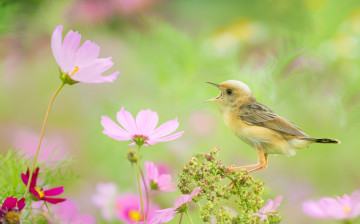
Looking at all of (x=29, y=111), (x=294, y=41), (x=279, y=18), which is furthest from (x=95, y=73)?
(x=279, y=18)

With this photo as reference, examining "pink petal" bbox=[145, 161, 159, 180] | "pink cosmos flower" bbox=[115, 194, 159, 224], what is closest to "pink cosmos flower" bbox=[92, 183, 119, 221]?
"pink cosmos flower" bbox=[115, 194, 159, 224]

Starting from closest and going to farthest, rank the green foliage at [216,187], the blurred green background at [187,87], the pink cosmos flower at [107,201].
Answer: the green foliage at [216,187], the pink cosmos flower at [107,201], the blurred green background at [187,87]

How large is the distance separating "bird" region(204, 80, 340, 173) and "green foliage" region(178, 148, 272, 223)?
0.15ft

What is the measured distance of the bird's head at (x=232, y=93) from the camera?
35 cm

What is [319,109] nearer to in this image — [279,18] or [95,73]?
[279,18]

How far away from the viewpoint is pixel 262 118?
0.37 m

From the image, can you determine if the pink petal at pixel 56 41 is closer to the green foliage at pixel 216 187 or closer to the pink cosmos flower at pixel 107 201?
the green foliage at pixel 216 187

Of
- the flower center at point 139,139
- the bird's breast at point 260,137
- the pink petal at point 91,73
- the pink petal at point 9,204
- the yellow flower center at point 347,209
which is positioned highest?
the bird's breast at point 260,137

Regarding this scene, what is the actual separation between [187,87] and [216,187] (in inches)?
23.4

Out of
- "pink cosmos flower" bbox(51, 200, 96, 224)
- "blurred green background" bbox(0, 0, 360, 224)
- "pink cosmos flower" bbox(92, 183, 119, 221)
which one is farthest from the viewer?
"blurred green background" bbox(0, 0, 360, 224)

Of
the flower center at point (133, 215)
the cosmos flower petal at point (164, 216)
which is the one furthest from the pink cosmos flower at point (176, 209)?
the flower center at point (133, 215)

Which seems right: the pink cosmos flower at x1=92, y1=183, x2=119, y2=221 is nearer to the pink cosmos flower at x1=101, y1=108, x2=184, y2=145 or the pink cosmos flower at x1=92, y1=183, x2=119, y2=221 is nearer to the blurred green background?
the blurred green background

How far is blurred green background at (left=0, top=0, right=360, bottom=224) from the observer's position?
0.73 metres

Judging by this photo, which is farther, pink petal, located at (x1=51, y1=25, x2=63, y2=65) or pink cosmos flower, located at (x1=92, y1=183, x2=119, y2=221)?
pink cosmos flower, located at (x1=92, y1=183, x2=119, y2=221)
